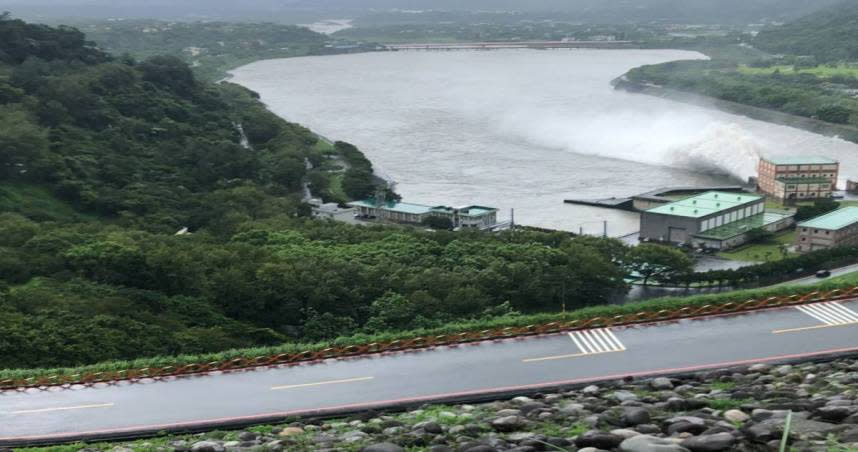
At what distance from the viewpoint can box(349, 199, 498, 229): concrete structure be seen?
1827 centimetres

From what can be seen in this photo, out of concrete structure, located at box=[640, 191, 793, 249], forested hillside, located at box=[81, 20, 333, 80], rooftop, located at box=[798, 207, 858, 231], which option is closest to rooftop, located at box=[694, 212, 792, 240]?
concrete structure, located at box=[640, 191, 793, 249]

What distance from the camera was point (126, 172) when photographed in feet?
61.8

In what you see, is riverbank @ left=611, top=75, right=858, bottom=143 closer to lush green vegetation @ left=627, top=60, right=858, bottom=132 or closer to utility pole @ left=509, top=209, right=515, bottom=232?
lush green vegetation @ left=627, top=60, right=858, bottom=132

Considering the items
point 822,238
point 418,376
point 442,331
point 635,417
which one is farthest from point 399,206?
point 635,417

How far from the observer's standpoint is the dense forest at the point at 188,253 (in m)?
9.86

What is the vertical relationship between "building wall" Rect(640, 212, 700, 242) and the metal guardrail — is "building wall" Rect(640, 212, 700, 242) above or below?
below

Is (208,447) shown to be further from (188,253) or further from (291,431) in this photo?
(188,253)

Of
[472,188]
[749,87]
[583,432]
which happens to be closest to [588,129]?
[472,188]

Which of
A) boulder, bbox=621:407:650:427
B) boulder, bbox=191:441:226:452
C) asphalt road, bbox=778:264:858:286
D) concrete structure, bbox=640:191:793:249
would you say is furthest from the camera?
Answer: concrete structure, bbox=640:191:793:249

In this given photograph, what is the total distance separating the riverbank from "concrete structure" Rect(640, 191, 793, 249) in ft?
47.2

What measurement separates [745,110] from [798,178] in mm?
16370

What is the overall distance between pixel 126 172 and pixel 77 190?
68.2 inches

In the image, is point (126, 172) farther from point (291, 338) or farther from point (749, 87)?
point (749, 87)

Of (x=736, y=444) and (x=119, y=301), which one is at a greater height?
(x=736, y=444)
